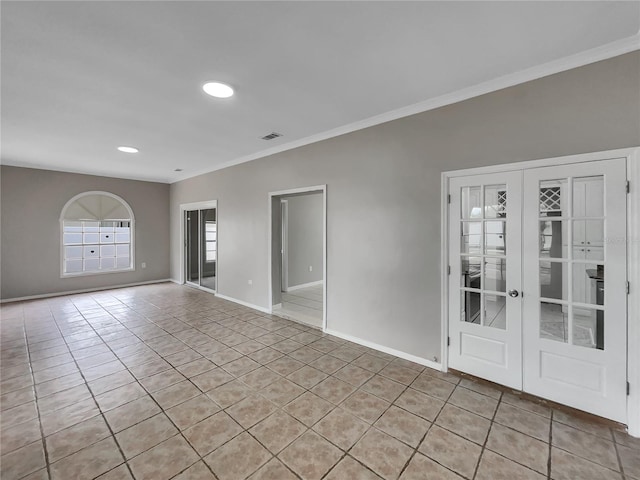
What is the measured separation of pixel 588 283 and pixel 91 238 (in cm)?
869

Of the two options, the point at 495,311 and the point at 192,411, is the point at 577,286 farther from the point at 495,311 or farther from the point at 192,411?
the point at 192,411

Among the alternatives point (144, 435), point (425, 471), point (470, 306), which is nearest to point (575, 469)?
point (425, 471)

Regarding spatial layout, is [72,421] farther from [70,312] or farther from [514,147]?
[514,147]

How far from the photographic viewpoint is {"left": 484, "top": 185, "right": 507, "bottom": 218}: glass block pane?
2.54 metres

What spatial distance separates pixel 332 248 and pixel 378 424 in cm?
216

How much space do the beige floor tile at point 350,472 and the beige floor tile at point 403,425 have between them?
0.37 metres

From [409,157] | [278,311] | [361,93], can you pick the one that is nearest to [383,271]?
[409,157]

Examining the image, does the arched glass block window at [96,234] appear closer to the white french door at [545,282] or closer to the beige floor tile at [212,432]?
the beige floor tile at [212,432]

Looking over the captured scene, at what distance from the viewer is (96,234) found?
262 inches

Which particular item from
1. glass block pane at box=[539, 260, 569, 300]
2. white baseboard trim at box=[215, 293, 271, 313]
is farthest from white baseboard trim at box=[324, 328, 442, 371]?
white baseboard trim at box=[215, 293, 271, 313]

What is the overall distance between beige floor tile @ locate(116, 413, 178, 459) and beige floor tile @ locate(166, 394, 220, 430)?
58 millimetres

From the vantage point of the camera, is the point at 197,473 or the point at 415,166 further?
the point at 415,166

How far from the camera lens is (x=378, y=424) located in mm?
2098

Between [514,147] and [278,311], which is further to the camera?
[278,311]
